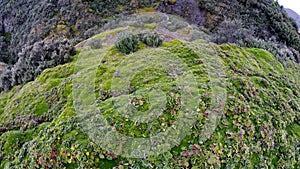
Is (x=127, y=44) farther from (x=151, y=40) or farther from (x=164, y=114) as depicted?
(x=164, y=114)

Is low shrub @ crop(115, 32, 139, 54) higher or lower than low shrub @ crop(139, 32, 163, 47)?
lower

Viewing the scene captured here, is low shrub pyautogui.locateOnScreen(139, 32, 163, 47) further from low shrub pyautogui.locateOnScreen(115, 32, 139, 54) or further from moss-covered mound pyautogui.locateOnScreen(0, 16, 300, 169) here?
moss-covered mound pyautogui.locateOnScreen(0, 16, 300, 169)

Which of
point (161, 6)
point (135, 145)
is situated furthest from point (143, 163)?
point (161, 6)

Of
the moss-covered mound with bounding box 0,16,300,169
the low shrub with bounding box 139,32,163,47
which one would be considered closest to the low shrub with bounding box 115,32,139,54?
the low shrub with bounding box 139,32,163,47

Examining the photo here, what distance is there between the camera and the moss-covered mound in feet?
17.4

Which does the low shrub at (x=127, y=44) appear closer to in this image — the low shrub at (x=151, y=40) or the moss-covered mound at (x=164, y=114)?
the low shrub at (x=151, y=40)

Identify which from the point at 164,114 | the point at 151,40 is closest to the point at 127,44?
the point at 151,40

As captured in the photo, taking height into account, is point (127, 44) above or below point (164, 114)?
below

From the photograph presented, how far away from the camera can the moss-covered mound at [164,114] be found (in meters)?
5.31

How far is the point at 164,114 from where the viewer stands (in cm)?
583

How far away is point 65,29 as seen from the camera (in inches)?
1120

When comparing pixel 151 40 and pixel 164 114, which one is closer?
pixel 164 114

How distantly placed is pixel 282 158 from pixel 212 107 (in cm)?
212

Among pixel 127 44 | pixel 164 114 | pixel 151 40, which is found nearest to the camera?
pixel 164 114
